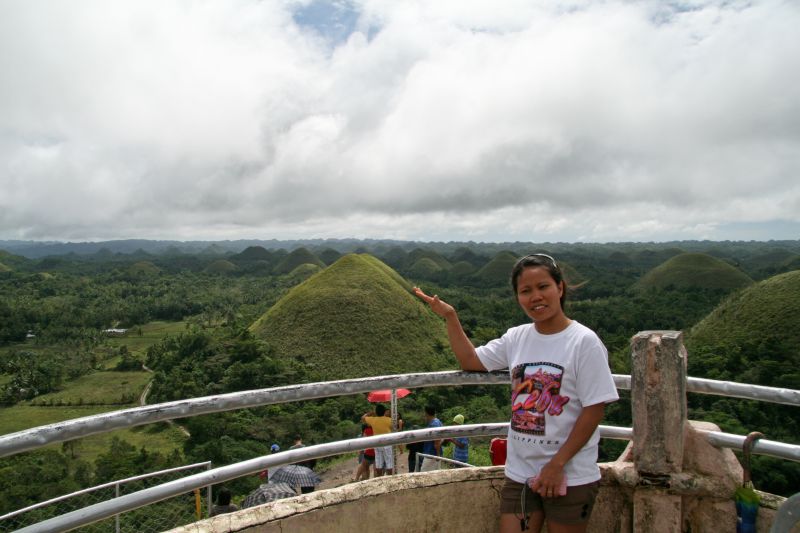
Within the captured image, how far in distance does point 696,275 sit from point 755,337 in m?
39.3

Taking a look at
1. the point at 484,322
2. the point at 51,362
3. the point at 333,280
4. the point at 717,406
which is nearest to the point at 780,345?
the point at 717,406

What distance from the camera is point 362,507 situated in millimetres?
2094

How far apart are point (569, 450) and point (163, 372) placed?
107 feet

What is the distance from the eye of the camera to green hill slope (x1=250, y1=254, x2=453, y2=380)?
99.6 feet

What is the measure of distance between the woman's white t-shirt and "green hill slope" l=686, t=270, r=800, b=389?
21958 mm

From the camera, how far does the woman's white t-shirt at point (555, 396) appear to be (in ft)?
6.02

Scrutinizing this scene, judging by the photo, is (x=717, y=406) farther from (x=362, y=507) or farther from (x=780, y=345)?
(x=362, y=507)

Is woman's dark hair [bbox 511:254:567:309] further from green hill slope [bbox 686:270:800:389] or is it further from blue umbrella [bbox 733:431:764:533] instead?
green hill slope [bbox 686:270:800:389]

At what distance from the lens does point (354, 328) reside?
32906 millimetres

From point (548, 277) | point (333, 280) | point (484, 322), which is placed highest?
point (548, 277)

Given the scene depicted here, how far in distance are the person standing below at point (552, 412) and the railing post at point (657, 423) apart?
30 cm

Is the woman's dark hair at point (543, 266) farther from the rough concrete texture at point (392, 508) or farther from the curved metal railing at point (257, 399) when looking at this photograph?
the rough concrete texture at point (392, 508)

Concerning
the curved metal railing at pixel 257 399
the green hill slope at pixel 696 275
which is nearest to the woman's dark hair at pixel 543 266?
the curved metal railing at pixel 257 399

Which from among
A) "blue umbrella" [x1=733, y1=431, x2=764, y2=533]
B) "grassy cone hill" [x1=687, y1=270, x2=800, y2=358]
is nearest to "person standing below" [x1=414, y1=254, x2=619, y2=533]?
"blue umbrella" [x1=733, y1=431, x2=764, y2=533]
